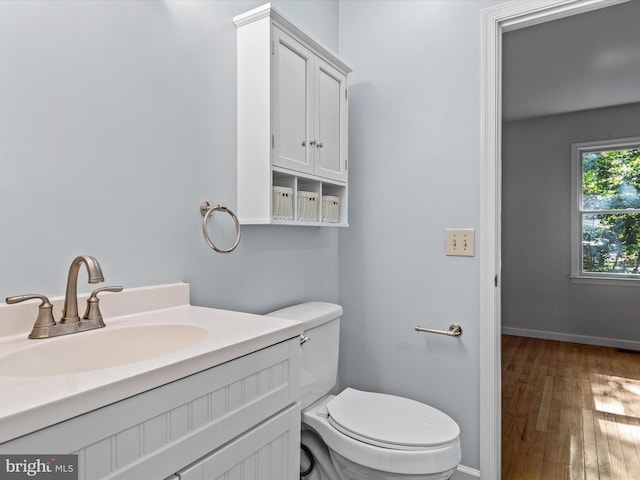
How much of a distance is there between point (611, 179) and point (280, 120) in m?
3.99

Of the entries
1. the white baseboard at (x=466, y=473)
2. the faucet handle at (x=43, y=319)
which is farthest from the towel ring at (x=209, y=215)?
the white baseboard at (x=466, y=473)

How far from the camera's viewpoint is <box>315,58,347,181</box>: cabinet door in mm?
1655

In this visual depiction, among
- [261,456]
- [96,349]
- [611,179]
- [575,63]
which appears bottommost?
[261,456]

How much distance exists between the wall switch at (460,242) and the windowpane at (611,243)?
3.17 metres

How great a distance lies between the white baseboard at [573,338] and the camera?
3951 mm

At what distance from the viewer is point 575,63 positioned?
9.43 ft

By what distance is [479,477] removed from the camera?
1.68 m

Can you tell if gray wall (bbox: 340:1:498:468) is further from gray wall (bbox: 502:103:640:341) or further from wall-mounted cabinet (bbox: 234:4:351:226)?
gray wall (bbox: 502:103:640:341)

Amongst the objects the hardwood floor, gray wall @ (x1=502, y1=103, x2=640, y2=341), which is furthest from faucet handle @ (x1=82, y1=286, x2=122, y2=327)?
gray wall @ (x1=502, y1=103, x2=640, y2=341)

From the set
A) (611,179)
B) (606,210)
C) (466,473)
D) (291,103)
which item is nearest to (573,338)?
(606,210)

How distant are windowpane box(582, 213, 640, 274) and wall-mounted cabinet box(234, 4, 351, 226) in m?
3.63

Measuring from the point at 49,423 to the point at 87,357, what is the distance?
41cm

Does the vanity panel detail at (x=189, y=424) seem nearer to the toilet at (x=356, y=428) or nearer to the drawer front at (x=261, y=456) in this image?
the drawer front at (x=261, y=456)

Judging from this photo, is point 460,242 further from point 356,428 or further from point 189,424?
point 189,424
